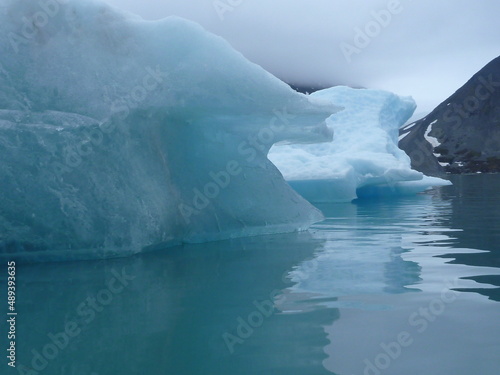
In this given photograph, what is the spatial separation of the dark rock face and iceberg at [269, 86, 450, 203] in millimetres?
64977

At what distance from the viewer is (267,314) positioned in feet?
9.48

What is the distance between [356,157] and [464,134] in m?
101

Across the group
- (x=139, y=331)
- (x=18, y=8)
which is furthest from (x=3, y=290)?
(x=18, y=8)

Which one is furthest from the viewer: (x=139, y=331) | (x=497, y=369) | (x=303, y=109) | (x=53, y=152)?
(x=303, y=109)

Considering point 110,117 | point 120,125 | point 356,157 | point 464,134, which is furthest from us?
point 464,134

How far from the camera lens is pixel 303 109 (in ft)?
20.1

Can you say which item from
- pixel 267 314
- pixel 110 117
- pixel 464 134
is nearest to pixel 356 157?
pixel 110 117

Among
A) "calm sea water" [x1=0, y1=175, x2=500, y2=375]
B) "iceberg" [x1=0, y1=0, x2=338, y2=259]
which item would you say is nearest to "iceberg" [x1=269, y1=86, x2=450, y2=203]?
"iceberg" [x1=0, y1=0, x2=338, y2=259]

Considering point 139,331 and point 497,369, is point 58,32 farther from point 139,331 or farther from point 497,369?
point 497,369

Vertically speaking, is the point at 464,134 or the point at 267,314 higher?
the point at 464,134

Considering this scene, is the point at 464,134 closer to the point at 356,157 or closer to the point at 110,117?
the point at 356,157

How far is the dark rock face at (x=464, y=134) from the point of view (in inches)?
3637

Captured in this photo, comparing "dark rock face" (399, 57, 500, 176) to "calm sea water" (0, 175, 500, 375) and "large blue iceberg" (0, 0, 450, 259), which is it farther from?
"calm sea water" (0, 175, 500, 375)

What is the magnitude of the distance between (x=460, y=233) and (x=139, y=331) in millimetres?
4676
